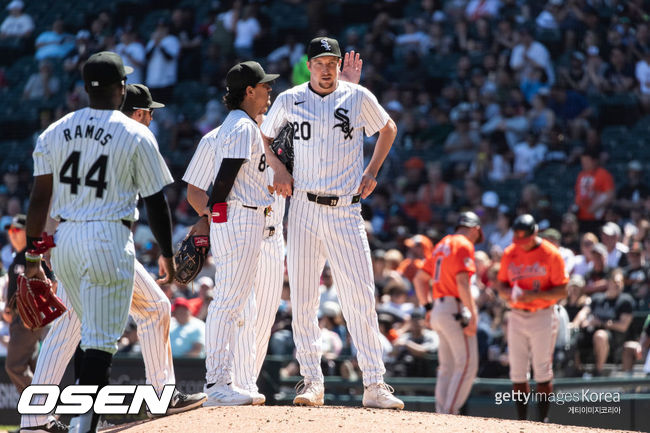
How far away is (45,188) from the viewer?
461 centimetres

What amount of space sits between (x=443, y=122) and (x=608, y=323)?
4.94 meters

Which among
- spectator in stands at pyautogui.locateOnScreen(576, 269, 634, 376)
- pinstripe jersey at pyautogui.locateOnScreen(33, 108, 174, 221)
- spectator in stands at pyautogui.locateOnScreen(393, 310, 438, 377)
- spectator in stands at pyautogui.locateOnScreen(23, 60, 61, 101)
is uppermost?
spectator in stands at pyautogui.locateOnScreen(23, 60, 61, 101)

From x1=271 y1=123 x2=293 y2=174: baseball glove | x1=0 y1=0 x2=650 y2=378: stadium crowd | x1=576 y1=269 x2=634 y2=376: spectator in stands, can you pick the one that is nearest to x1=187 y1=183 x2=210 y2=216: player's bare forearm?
x1=271 y1=123 x2=293 y2=174: baseball glove

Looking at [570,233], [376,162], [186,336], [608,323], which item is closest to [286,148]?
[376,162]

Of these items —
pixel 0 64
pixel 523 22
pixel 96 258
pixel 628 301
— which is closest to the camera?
pixel 96 258

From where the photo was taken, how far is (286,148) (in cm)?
597

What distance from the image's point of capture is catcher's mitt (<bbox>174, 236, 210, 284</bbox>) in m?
5.66

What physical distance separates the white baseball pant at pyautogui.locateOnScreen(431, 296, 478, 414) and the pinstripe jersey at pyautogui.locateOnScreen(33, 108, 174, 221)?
185 inches

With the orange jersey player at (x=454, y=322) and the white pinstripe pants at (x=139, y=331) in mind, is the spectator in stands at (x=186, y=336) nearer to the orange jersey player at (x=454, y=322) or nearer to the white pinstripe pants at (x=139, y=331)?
the orange jersey player at (x=454, y=322)

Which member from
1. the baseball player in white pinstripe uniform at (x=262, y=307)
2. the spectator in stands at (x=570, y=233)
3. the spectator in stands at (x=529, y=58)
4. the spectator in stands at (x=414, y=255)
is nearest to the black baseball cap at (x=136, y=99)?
the baseball player in white pinstripe uniform at (x=262, y=307)

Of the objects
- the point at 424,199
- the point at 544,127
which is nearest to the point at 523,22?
the point at 544,127

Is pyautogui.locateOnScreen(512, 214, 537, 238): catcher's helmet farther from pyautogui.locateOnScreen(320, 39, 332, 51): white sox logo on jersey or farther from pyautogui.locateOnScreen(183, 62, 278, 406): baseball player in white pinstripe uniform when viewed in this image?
pyautogui.locateOnScreen(183, 62, 278, 406): baseball player in white pinstripe uniform

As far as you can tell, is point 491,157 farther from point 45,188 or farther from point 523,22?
point 45,188

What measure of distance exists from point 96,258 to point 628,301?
6733mm
